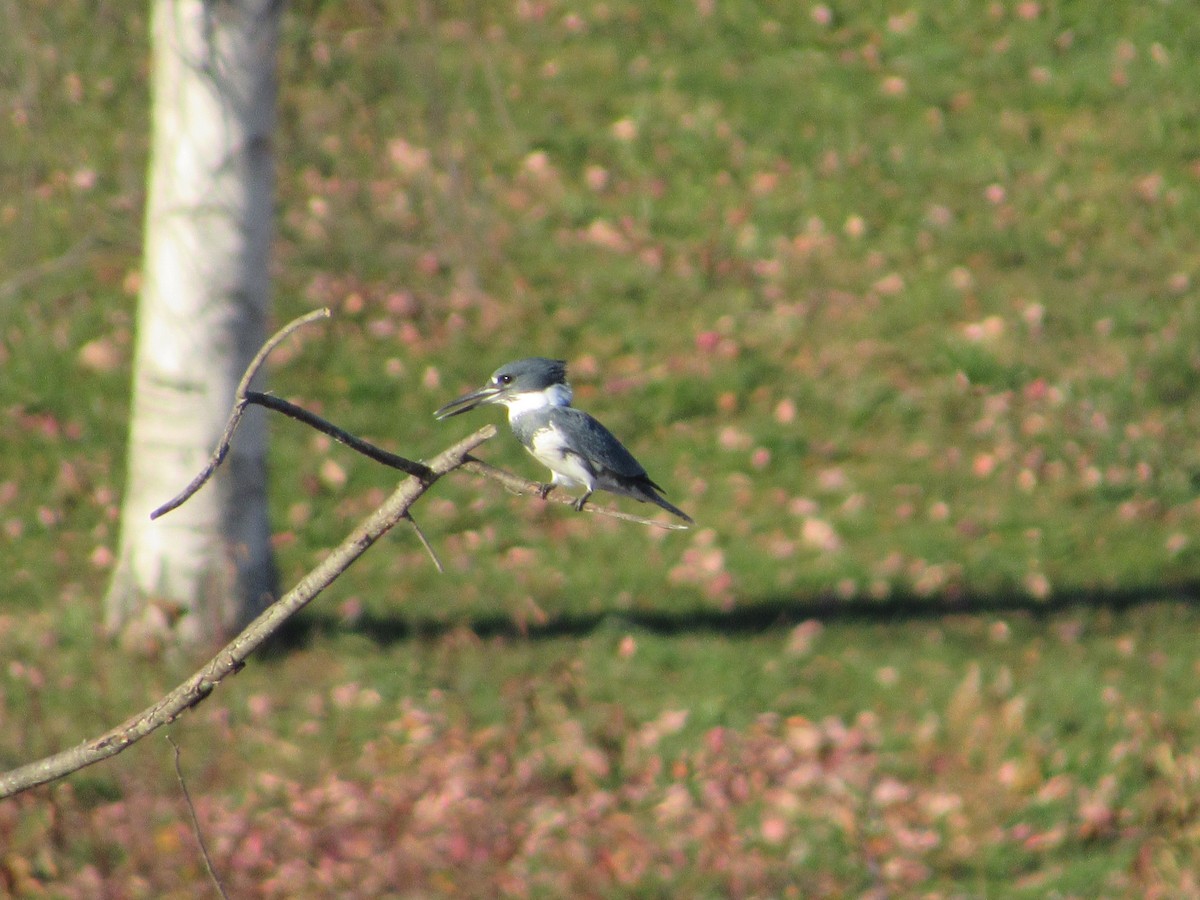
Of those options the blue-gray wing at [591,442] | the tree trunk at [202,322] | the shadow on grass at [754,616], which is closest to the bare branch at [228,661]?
the blue-gray wing at [591,442]

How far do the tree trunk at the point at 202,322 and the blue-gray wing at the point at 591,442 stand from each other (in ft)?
10.2

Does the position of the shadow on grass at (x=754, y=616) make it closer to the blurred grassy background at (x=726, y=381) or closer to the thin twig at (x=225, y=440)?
the blurred grassy background at (x=726, y=381)

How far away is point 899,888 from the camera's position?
4.75 m

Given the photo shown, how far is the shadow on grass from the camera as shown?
20.0 feet

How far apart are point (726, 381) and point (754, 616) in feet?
6.20

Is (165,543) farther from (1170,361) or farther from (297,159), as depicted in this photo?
(1170,361)

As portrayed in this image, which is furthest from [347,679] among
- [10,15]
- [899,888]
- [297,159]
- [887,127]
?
[887,127]

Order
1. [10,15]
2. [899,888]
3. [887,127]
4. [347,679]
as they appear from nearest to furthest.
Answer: [899,888] → [10,15] → [347,679] → [887,127]

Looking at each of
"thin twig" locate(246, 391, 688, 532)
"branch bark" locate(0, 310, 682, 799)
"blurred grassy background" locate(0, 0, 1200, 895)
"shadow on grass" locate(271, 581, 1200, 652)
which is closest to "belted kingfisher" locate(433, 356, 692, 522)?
"thin twig" locate(246, 391, 688, 532)

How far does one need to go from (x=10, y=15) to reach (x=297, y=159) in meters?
4.07

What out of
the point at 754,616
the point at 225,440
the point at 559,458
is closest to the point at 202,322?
the point at 754,616

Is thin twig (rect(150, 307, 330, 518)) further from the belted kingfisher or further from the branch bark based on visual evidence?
the belted kingfisher

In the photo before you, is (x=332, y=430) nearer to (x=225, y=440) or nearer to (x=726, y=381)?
(x=225, y=440)

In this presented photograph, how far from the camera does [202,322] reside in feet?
18.4
